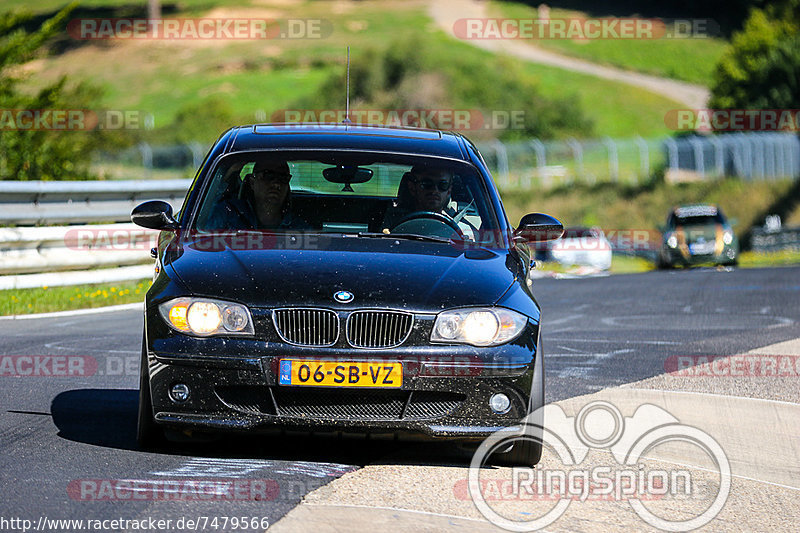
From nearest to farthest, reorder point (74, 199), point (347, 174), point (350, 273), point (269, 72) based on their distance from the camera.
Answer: point (350, 273)
point (347, 174)
point (74, 199)
point (269, 72)

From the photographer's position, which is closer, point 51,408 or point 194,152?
point 51,408

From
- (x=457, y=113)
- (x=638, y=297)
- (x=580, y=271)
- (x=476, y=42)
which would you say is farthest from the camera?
(x=476, y=42)

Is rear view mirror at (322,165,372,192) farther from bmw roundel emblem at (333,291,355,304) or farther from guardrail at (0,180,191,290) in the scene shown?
guardrail at (0,180,191,290)

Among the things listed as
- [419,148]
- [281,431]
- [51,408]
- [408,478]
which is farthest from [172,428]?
[419,148]

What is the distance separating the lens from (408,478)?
5.54 m

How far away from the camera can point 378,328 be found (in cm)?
558

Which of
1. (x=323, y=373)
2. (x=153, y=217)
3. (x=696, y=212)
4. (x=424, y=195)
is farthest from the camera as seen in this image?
(x=696, y=212)

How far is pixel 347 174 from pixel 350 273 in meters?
1.31

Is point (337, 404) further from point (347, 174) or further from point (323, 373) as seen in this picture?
point (347, 174)

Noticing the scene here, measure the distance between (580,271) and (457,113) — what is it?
51.1m

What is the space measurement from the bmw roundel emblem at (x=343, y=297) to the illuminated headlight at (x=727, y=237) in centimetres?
2571

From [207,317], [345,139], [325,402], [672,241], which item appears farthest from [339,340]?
[672,241]

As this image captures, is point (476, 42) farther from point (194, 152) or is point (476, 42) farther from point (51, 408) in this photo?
point (51, 408)

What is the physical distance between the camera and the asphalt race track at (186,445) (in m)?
5.04
